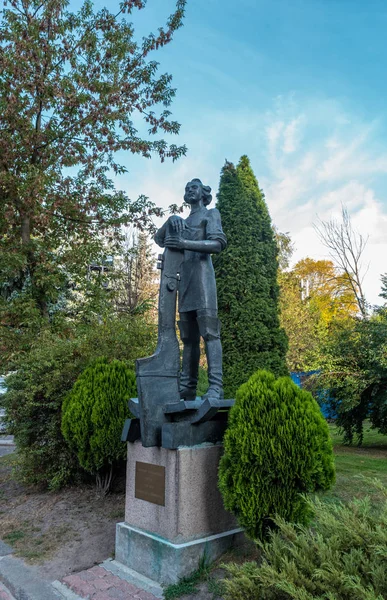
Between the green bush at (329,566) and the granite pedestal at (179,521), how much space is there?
Result: 3.27 feet

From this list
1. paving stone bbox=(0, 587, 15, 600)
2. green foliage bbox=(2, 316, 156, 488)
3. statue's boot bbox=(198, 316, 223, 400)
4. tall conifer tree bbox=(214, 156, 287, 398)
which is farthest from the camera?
tall conifer tree bbox=(214, 156, 287, 398)

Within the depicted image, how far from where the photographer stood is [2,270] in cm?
1016

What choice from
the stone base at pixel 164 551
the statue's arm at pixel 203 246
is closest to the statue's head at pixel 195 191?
the statue's arm at pixel 203 246

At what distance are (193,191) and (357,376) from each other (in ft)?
25.9

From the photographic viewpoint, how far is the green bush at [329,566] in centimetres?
249

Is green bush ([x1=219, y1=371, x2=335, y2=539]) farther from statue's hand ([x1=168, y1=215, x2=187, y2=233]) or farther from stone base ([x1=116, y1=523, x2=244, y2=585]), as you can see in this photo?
statue's hand ([x1=168, y1=215, x2=187, y2=233])

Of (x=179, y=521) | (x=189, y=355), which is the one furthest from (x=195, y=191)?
(x=179, y=521)

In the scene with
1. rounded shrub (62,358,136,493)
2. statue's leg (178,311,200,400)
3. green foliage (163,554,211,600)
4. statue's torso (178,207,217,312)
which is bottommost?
green foliage (163,554,211,600)

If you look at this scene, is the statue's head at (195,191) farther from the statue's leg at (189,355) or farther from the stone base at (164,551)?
the stone base at (164,551)

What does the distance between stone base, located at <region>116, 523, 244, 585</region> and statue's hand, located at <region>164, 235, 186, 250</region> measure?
2.67m

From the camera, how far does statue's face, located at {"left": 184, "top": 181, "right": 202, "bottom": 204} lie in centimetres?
490

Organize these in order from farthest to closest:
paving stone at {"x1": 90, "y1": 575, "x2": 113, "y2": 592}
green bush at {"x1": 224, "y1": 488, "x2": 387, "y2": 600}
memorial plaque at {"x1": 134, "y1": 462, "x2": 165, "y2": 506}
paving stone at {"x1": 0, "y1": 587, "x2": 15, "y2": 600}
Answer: memorial plaque at {"x1": 134, "y1": 462, "x2": 165, "y2": 506}, paving stone at {"x1": 0, "y1": 587, "x2": 15, "y2": 600}, paving stone at {"x1": 90, "y1": 575, "x2": 113, "y2": 592}, green bush at {"x1": 224, "y1": 488, "x2": 387, "y2": 600}

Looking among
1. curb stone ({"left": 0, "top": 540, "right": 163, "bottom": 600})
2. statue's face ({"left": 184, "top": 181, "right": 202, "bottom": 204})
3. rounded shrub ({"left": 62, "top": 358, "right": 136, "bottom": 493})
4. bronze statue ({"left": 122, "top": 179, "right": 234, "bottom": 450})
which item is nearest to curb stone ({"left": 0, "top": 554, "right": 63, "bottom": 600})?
curb stone ({"left": 0, "top": 540, "right": 163, "bottom": 600})

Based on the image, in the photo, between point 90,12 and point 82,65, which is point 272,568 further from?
point 90,12
